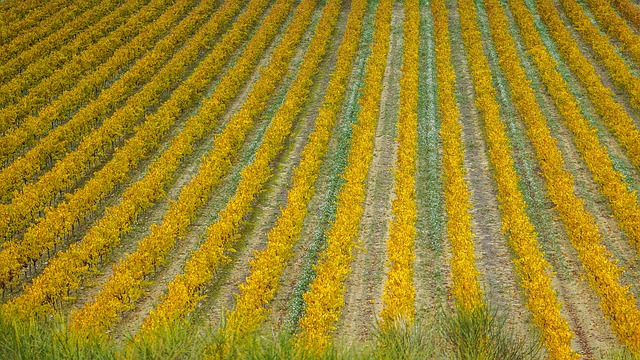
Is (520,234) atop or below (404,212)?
below

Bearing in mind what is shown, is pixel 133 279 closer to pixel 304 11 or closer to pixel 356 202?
pixel 356 202

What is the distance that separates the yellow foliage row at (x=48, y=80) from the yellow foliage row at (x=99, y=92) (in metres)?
0.43

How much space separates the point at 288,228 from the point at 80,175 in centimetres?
825

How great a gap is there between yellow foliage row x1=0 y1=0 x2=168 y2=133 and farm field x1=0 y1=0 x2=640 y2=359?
111mm

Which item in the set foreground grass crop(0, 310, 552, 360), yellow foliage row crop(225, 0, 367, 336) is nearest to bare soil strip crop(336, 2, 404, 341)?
yellow foliage row crop(225, 0, 367, 336)

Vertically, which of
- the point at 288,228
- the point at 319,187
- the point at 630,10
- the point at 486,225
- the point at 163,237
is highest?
the point at 163,237

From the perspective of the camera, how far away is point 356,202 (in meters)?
23.6

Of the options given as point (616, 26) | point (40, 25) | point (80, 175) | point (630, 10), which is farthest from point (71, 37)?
point (630, 10)

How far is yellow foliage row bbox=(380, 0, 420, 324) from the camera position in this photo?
58.7 ft

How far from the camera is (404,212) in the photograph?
886 inches

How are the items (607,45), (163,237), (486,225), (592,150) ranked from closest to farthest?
(163,237) → (486,225) → (592,150) → (607,45)

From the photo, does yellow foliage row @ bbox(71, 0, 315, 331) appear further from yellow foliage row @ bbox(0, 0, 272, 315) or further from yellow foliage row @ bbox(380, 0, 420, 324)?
yellow foliage row @ bbox(380, 0, 420, 324)

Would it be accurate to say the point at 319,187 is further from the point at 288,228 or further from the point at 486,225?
the point at 486,225

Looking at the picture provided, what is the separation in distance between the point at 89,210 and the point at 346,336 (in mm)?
9438
